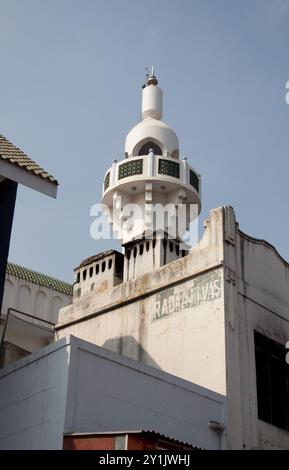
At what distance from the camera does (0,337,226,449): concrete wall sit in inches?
567

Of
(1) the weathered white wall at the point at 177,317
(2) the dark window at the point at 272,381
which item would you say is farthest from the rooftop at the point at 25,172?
(2) the dark window at the point at 272,381

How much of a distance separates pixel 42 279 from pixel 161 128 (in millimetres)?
8722

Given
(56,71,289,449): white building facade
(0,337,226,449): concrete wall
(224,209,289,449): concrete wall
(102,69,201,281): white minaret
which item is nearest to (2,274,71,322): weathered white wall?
(102,69,201,281): white minaret

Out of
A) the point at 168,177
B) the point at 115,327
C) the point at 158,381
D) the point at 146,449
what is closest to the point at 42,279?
the point at 168,177

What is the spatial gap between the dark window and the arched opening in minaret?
1375 centimetres

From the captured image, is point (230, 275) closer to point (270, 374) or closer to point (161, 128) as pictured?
point (270, 374)

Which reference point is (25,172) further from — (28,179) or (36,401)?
(36,401)

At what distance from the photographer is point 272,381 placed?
1942 cm

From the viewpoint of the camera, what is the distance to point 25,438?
14656mm

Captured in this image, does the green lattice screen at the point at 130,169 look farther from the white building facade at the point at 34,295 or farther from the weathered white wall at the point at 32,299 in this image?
the weathered white wall at the point at 32,299

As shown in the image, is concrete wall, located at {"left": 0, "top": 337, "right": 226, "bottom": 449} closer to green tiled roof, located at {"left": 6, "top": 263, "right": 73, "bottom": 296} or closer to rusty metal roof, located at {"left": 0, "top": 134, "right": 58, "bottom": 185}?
rusty metal roof, located at {"left": 0, "top": 134, "right": 58, "bottom": 185}

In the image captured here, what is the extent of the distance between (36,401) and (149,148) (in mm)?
18611

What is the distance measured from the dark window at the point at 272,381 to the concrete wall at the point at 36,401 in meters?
6.27

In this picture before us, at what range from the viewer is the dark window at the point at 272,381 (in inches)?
738
